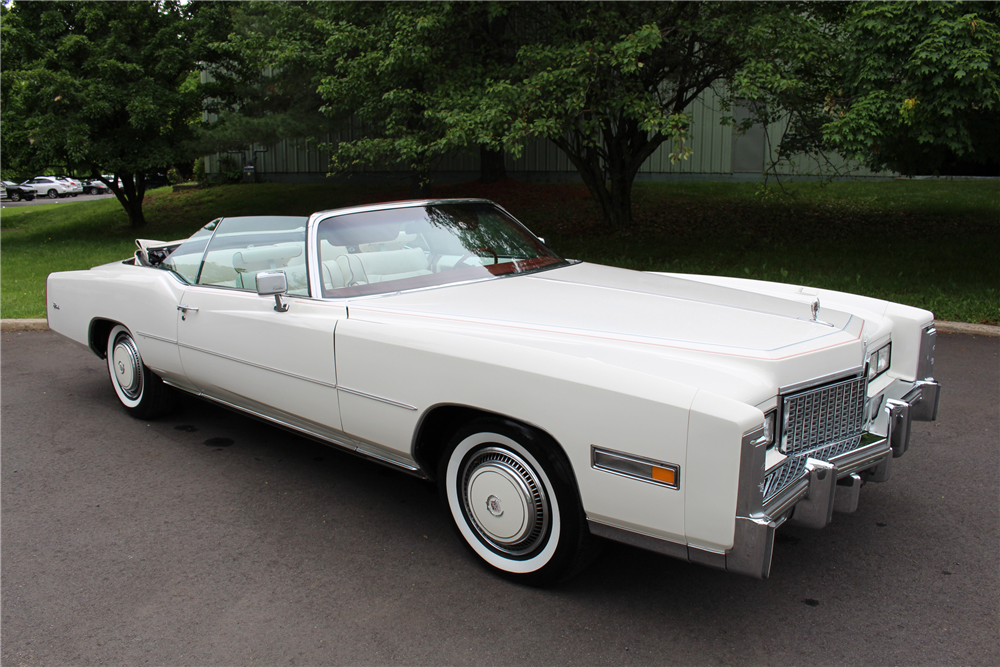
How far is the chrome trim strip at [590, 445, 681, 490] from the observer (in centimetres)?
249

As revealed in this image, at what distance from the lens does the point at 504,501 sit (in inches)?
119

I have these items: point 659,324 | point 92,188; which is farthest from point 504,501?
point 92,188

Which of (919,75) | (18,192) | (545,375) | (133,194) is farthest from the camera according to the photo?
(18,192)

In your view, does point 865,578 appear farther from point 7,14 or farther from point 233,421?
point 7,14

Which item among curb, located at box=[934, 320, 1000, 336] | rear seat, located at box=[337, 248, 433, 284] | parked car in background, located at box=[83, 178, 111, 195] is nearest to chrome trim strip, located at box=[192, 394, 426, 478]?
rear seat, located at box=[337, 248, 433, 284]

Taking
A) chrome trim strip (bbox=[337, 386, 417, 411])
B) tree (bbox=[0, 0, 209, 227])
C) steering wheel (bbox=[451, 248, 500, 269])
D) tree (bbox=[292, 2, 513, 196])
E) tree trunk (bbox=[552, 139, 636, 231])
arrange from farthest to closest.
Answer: tree (bbox=[0, 0, 209, 227]) → tree trunk (bbox=[552, 139, 636, 231]) → tree (bbox=[292, 2, 513, 196]) → steering wheel (bbox=[451, 248, 500, 269]) → chrome trim strip (bbox=[337, 386, 417, 411])

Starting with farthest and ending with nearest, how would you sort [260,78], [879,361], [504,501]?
[260,78], [879,361], [504,501]

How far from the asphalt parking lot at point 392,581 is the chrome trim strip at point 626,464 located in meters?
0.64

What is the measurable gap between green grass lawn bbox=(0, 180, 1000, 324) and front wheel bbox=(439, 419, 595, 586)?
6.46 metres

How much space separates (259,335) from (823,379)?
2.71m

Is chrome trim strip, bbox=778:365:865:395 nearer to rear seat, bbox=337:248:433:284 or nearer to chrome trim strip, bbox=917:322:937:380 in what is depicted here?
chrome trim strip, bbox=917:322:937:380

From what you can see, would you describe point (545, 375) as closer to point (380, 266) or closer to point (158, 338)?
point (380, 266)

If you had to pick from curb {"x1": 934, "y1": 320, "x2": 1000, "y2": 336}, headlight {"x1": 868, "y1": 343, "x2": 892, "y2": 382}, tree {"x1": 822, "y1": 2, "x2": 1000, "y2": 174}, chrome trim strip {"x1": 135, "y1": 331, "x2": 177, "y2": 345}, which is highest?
tree {"x1": 822, "y1": 2, "x2": 1000, "y2": 174}

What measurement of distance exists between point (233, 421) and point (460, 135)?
5.26 m
